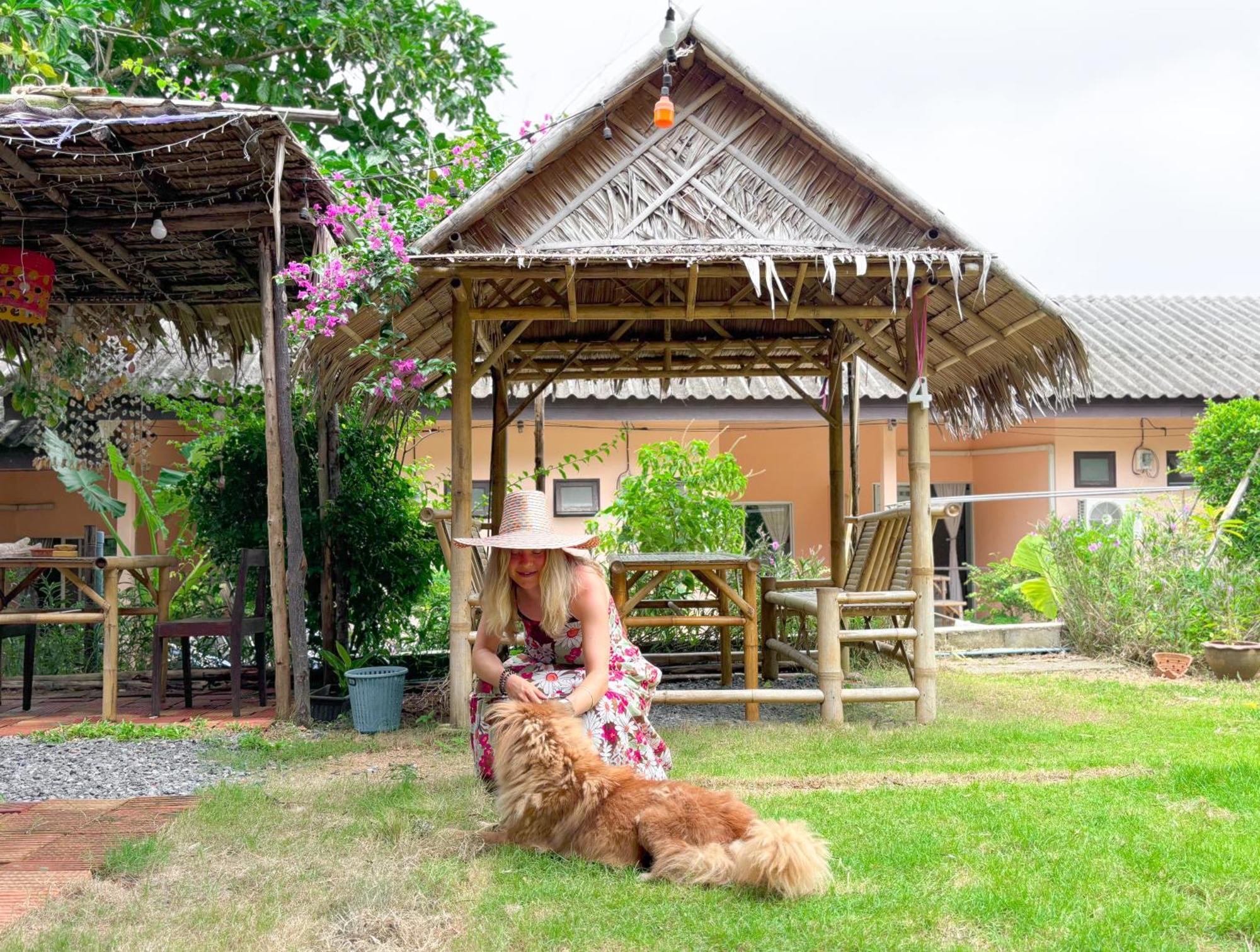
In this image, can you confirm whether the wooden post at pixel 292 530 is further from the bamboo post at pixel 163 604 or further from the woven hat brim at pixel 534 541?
the woven hat brim at pixel 534 541

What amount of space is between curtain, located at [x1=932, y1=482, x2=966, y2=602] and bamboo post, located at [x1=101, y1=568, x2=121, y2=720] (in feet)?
30.7

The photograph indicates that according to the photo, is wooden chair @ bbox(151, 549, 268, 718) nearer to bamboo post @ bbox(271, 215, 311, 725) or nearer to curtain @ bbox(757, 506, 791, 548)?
bamboo post @ bbox(271, 215, 311, 725)

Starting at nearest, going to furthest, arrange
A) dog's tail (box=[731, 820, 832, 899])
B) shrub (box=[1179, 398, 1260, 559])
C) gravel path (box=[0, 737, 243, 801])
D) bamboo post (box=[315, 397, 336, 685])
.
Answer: dog's tail (box=[731, 820, 832, 899]), gravel path (box=[0, 737, 243, 801]), bamboo post (box=[315, 397, 336, 685]), shrub (box=[1179, 398, 1260, 559])

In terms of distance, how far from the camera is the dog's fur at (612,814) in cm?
306

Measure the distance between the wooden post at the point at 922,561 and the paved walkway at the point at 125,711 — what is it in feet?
13.5

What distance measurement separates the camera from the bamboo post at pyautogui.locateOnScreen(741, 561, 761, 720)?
21.1ft

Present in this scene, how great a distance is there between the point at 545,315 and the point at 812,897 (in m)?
4.32

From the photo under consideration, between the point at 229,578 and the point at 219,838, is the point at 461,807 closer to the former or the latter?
the point at 219,838

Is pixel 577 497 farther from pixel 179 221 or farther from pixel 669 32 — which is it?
pixel 669 32

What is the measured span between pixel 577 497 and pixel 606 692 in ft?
27.1

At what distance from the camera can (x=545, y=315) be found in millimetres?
6457

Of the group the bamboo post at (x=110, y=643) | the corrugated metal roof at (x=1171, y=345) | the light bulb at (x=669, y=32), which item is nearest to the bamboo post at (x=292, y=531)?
the bamboo post at (x=110, y=643)

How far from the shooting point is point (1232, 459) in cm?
916

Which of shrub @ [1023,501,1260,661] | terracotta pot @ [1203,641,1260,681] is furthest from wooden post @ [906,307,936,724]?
shrub @ [1023,501,1260,661]
